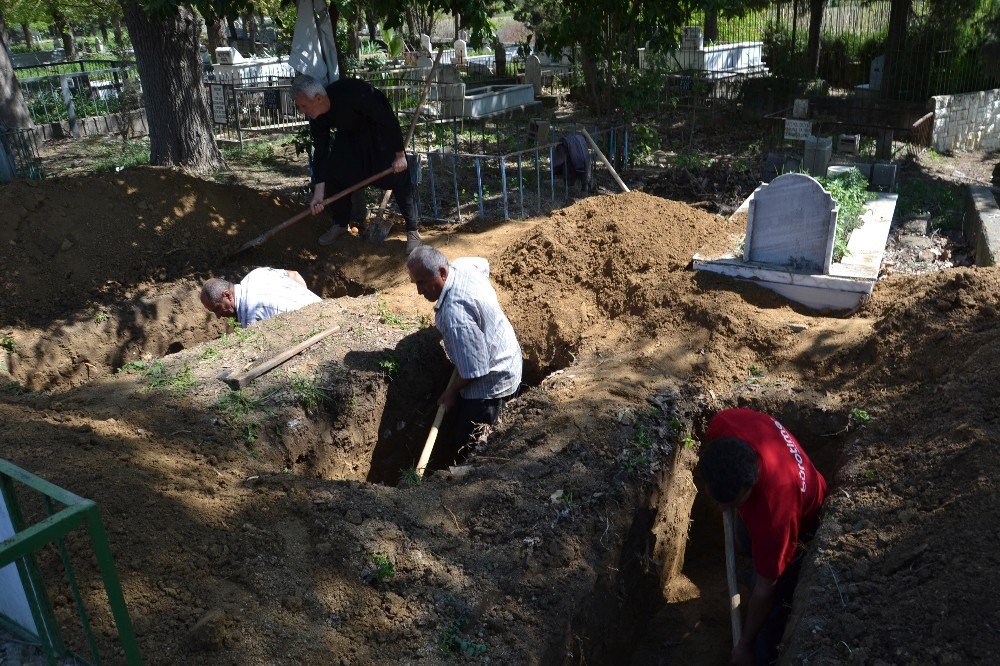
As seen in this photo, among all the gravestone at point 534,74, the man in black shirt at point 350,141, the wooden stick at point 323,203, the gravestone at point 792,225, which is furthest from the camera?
the gravestone at point 534,74

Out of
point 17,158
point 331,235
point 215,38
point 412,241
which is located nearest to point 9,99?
point 17,158

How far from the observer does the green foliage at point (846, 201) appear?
20.5 feet

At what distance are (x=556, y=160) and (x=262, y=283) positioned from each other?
15.4ft

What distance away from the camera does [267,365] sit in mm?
5309

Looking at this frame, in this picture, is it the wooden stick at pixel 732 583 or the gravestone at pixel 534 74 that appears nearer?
the wooden stick at pixel 732 583

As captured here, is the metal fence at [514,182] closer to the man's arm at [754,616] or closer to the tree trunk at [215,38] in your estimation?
the man's arm at [754,616]

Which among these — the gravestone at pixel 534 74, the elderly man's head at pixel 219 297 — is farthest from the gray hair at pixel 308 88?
the gravestone at pixel 534 74

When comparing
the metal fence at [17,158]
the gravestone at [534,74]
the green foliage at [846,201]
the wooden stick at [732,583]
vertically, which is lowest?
the wooden stick at [732,583]

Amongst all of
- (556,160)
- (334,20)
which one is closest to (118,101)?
(334,20)

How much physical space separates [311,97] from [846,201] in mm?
5007

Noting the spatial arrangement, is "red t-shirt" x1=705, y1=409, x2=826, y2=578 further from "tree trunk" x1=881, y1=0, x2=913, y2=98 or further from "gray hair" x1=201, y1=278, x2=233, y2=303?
"tree trunk" x1=881, y1=0, x2=913, y2=98

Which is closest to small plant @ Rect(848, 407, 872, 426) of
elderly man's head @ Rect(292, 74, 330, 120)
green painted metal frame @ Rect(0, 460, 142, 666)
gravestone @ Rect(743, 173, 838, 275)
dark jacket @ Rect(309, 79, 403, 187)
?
gravestone @ Rect(743, 173, 838, 275)

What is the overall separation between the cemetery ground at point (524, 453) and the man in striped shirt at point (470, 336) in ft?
1.24

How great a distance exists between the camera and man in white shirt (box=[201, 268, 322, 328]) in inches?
242
